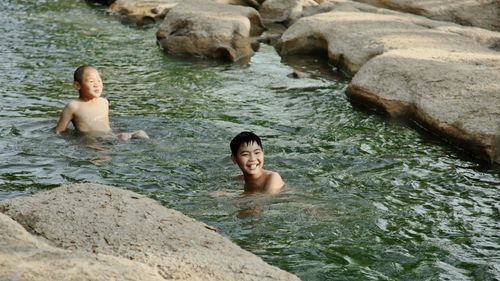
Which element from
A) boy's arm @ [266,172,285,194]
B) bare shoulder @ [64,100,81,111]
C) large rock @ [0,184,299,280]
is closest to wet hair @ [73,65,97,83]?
bare shoulder @ [64,100,81,111]

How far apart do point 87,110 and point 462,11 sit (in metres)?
8.00

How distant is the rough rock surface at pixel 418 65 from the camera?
845 centimetres

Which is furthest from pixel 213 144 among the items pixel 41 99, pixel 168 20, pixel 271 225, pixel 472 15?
pixel 472 15

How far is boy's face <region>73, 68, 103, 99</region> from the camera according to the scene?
9148 millimetres

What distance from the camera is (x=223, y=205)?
6816 mm

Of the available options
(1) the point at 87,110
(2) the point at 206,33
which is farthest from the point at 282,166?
(2) the point at 206,33

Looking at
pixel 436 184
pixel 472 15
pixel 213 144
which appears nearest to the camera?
pixel 436 184

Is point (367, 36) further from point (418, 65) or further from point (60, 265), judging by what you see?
point (60, 265)

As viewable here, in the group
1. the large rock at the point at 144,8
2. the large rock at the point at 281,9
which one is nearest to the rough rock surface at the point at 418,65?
the large rock at the point at 281,9

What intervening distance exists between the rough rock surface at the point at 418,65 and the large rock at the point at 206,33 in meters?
0.78

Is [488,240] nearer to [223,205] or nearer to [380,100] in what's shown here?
[223,205]

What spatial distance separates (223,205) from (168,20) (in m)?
8.35

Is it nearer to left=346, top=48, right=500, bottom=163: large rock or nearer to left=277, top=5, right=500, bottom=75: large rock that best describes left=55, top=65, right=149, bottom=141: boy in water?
left=346, top=48, right=500, bottom=163: large rock

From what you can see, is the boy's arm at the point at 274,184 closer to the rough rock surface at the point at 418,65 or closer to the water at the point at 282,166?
the water at the point at 282,166
